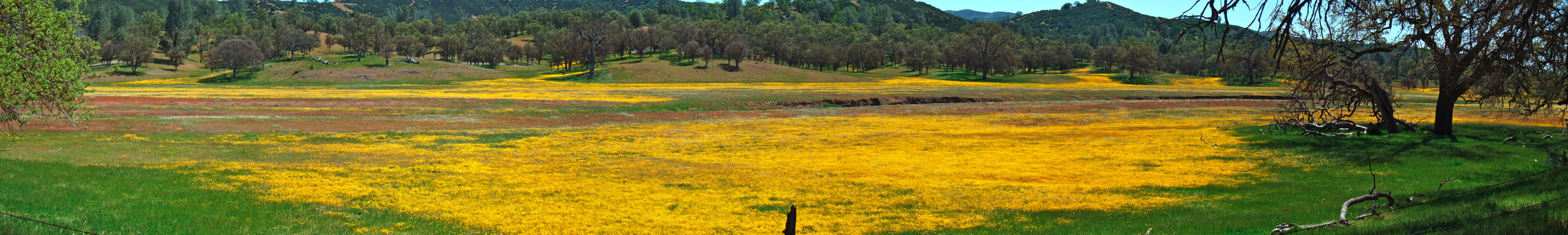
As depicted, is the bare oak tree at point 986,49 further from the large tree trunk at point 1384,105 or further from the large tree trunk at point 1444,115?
the large tree trunk at point 1444,115

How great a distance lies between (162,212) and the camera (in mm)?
14289

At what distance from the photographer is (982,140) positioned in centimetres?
3192

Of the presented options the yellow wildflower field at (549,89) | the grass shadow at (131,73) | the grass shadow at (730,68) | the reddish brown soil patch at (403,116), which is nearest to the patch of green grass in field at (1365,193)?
the reddish brown soil patch at (403,116)

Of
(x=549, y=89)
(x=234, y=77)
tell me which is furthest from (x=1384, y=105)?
(x=234, y=77)

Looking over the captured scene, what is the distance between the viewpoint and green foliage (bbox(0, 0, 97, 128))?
14898 mm

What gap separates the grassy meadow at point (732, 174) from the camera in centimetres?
1424

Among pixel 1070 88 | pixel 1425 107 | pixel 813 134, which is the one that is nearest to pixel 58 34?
pixel 813 134

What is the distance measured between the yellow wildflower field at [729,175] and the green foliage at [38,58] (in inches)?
127

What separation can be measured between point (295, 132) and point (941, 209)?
26370 mm

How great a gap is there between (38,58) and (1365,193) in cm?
2558

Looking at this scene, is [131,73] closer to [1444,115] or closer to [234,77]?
[234,77]

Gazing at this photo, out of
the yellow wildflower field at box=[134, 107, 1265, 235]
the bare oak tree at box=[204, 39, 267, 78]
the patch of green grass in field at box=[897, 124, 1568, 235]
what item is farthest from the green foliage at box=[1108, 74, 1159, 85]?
the bare oak tree at box=[204, 39, 267, 78]

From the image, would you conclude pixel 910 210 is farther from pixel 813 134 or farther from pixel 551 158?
pixel 813 134

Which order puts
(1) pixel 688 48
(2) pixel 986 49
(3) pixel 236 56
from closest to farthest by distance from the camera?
(3) pixel 236 56
(2) pixel 986 49
(1) pixel 688 48
